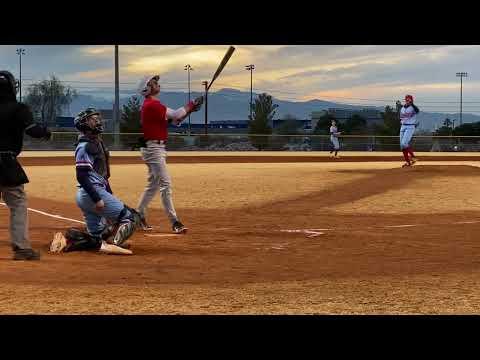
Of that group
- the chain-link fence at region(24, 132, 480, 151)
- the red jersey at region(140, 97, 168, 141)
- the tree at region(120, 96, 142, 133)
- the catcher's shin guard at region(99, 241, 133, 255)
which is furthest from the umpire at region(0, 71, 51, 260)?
the tree at region(120, 96, 142, 133)

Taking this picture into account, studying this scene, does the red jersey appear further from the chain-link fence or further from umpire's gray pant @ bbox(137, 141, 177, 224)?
the chain-link fence

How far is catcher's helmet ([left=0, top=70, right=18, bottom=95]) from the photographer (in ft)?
21.7

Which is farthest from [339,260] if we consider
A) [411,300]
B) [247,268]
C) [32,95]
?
[32,95]

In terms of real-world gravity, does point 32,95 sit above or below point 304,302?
above

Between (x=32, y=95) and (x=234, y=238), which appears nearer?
(x=234, y=238)

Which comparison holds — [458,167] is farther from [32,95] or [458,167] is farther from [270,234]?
[32,95]

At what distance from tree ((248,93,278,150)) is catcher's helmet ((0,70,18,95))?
182 ft

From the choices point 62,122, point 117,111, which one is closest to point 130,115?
point 62,122

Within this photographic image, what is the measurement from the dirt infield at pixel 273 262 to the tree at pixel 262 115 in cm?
5004

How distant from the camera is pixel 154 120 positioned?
8633 mm

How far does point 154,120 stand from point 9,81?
91.7 inches

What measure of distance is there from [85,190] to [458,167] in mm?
15343

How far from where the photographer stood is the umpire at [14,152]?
652 cm

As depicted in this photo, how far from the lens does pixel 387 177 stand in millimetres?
17078
